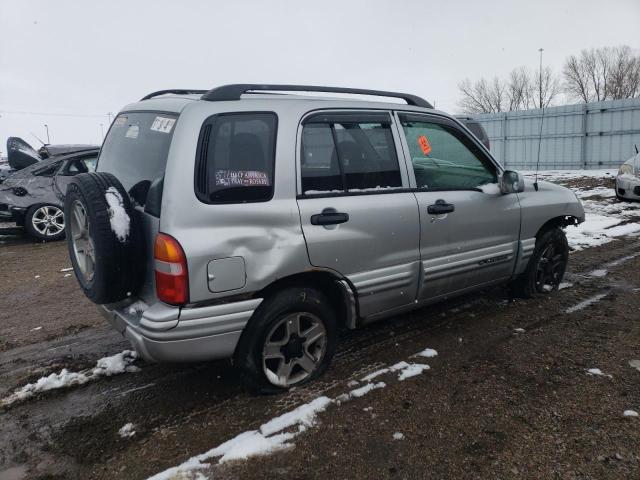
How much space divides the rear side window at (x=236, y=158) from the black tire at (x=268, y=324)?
620 millimetres

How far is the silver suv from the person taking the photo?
2.54 metres

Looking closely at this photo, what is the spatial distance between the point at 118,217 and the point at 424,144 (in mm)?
2237

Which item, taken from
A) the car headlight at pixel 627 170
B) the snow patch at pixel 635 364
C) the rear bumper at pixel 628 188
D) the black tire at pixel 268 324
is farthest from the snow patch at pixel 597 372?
the car headlight at pixel 627 170

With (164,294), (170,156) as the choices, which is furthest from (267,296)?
(170,156)

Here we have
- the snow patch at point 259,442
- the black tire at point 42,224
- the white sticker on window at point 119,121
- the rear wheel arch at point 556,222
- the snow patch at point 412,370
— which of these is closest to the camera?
the snow patch at point 259,442

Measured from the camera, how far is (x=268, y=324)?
9.14 ft

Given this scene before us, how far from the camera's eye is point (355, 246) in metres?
3.06

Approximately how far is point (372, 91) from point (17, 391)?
10.6ft

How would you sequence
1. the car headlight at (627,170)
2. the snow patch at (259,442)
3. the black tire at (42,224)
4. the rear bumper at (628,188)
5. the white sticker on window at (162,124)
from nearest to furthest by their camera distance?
the snow patch at (259,442), the white sticker on window at (162,124), the black tire at (42,224), the rear bumper at (628,188), the car headlight at (627,170)

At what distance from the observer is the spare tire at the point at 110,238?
2533mm

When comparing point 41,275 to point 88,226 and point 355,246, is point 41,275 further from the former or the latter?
point 355,246

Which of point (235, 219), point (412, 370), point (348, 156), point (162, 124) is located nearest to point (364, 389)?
point (412, 370)

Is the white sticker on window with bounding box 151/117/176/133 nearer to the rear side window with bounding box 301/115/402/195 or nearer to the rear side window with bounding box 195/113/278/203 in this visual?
the rear side window with bounding box 195/113/278/203

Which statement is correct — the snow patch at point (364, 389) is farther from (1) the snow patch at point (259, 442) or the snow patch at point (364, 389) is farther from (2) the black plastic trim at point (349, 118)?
(2) the black plastic trim at point (349, 118)
